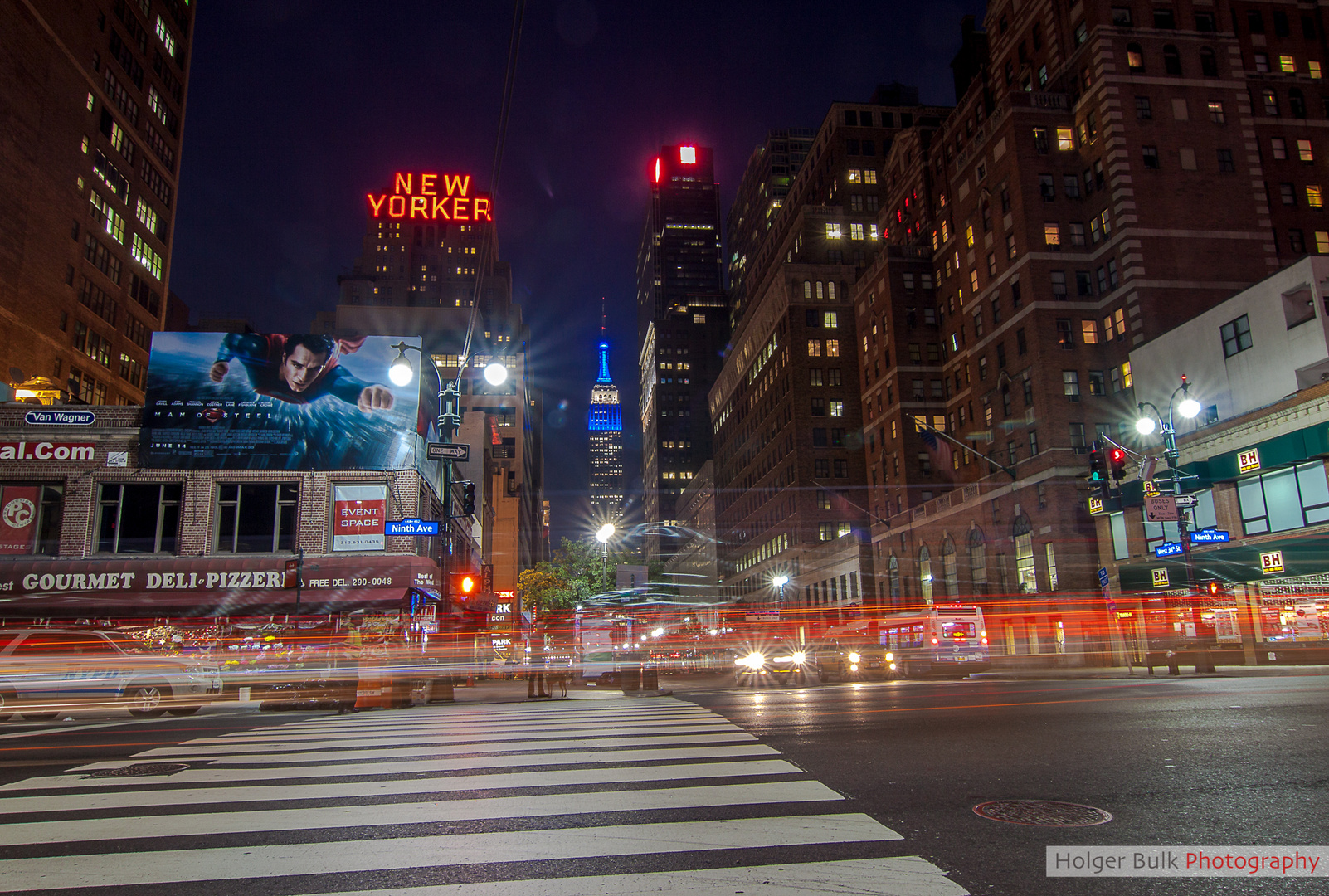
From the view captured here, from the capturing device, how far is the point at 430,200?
4994 cm

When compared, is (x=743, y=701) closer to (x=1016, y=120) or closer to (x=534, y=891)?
(x=534, y=891)

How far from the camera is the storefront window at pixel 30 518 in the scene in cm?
2933

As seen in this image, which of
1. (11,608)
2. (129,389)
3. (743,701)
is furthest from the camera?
(129,389)

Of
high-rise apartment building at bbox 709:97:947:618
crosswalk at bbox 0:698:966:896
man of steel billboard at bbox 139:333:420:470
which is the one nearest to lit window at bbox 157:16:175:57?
man of steel billboard at bbox 139:333:420:470

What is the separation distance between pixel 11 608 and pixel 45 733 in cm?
1662

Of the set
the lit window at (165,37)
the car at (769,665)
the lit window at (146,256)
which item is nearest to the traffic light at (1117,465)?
the car at (769,665)

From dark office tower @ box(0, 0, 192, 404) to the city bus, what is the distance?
42.6m

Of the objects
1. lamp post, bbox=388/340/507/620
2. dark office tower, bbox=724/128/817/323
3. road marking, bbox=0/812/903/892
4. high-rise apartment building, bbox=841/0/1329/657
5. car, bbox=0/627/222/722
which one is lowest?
road marking, bbox=0/812/903/892

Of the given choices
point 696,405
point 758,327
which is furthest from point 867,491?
point 696,405

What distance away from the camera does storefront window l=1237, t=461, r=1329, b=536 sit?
30031mm

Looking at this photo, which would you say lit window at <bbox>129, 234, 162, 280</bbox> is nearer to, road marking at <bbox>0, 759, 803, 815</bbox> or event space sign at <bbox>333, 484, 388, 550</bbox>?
event space sign at <bbox>333, 484, 388, 550</bbox>

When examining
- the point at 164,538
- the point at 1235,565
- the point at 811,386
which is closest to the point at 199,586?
the point at 164,538

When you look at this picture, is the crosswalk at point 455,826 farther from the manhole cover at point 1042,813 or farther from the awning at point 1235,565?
the awning at point 1235,565

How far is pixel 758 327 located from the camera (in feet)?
319
